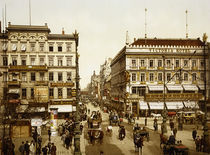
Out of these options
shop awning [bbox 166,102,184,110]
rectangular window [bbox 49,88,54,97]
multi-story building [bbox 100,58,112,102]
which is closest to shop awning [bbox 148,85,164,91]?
shop awning [bbox 166,102,184,110]

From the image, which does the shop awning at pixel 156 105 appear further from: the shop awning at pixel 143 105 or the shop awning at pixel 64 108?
the shop awning at pixel 64 108

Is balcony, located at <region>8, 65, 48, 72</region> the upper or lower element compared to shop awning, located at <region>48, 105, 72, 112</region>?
upper

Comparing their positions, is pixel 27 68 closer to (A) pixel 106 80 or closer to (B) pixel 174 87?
(B) pixel 174 87

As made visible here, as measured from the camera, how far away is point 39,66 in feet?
155

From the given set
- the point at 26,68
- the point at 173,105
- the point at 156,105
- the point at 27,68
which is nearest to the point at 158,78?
the point at 156,105

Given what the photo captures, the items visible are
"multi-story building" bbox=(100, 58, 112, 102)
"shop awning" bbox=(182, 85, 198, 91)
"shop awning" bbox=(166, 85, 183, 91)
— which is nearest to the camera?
"shop awning" bbox=(166, 85, 183, 91)

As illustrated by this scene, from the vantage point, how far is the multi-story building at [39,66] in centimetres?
4650

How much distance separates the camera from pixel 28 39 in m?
47.9

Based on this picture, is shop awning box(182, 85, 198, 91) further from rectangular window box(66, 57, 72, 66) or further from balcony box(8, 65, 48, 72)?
balcony box(8, 65, 48, 72)

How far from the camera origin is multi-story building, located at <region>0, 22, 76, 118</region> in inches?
1831

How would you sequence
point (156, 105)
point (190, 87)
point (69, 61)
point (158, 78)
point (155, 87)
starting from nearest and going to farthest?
1. point (69, 61)
2. point (156, 105)
3. point (155, 87)
4. point (190, 87)
5. point (158, 78)

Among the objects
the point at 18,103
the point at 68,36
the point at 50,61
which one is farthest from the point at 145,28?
the point at 18,103

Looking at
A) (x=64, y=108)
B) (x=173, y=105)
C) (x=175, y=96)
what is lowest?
(x=64, y=108)

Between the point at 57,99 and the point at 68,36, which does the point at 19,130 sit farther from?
the point at 68,36
